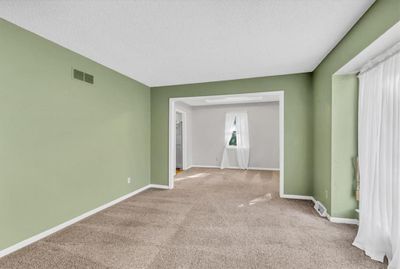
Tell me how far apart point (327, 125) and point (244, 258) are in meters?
2.23

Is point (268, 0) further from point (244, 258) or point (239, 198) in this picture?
point (239, 198)

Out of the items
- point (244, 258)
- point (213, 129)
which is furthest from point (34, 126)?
point (213, 129)

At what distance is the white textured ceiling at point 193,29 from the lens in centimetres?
172

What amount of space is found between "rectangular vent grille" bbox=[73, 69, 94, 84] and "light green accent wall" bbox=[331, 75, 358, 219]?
11.9 feet

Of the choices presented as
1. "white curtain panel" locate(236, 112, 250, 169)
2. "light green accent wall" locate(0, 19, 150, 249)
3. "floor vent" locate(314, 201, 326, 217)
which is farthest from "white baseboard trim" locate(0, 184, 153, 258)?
"white curtain panel" locate(236, 112, 250, 169)

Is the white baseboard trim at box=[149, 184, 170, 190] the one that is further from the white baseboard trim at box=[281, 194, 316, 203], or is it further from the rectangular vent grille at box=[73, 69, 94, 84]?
the rectangular vent grille at box=[73, 69, 94, 84]

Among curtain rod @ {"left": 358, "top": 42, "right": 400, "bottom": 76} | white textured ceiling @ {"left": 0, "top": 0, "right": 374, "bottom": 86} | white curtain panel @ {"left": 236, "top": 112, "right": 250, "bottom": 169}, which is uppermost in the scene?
white textured ceiling @ {"left": 0, "top": 0, "right": 374, "bottom": 86}

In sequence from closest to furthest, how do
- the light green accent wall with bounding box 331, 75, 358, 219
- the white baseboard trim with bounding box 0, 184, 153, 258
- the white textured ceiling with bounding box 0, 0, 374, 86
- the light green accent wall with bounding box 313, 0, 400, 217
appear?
the light green accent wall with bounding box 313, 0, 400, 217
the white textured ceiling with bounding box 0, 0, 374, 86
the white baseboard trim with bounding box 0, 184, 153, 258
the light green accent wall with bounding box 331, 75, 358, 219

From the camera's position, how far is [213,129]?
7.22m

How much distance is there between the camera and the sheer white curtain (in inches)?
267

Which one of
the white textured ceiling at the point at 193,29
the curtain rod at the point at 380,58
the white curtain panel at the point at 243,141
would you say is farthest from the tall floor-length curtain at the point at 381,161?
the white curtain panel at the point at 243,141

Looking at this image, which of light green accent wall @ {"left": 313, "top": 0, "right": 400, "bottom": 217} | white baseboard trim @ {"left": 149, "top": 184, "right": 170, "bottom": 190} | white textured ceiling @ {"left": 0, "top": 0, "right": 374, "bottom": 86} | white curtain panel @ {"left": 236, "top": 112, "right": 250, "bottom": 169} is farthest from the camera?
white curtain panel @ {"left": 236, "top": 112, "right": 250, "bottom": 169}

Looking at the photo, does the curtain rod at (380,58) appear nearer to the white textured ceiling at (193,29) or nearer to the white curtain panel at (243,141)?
the white textured ceiling at (193,29)

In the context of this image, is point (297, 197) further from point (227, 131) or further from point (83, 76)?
point (83, 76)
